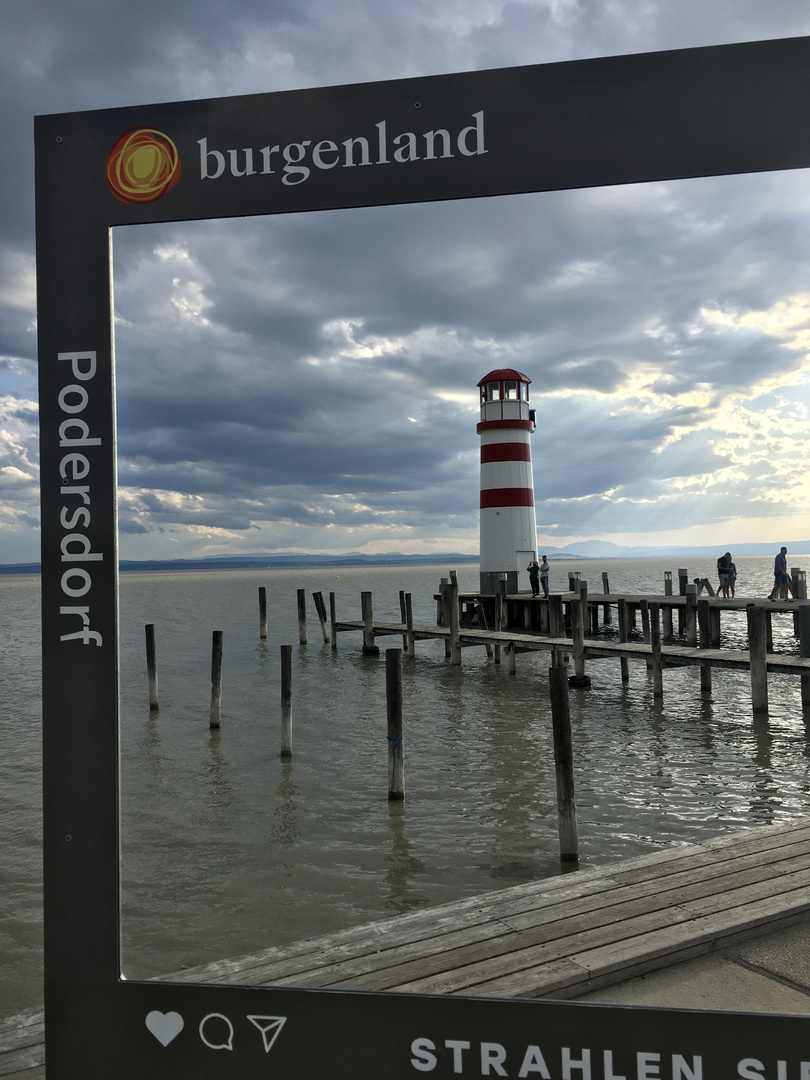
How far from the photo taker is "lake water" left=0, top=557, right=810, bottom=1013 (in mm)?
6781

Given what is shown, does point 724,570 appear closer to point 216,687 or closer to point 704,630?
point 704,630

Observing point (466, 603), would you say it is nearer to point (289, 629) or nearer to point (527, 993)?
point (289, 629)

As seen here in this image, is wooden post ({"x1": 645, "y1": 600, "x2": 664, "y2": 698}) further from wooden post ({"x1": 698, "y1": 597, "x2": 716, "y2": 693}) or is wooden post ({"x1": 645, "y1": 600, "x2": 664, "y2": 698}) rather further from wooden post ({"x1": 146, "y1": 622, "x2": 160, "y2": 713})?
wooden post ({"x1": 146, "y1": 622, "x2": 160, "y2": 713})

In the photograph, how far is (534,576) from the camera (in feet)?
82.6

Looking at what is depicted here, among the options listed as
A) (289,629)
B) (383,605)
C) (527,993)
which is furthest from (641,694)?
(383,605)

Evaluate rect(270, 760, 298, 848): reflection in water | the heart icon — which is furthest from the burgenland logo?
rect(270, 760, 298, 848): reflection in water

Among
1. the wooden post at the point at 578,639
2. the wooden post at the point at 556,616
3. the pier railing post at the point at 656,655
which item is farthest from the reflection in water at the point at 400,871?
the wooden post at the point at 556,616

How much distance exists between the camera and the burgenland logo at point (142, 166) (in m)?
2.80

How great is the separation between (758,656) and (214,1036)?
42.9 feet

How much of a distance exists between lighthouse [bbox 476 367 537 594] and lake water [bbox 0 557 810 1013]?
6569mm

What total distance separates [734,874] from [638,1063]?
7.63ft

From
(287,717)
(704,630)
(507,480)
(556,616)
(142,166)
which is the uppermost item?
(507,480)

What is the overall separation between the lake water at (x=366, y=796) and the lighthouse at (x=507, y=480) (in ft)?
21.6

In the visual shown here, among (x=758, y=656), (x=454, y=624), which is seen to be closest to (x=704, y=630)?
(x=758, y=656)
